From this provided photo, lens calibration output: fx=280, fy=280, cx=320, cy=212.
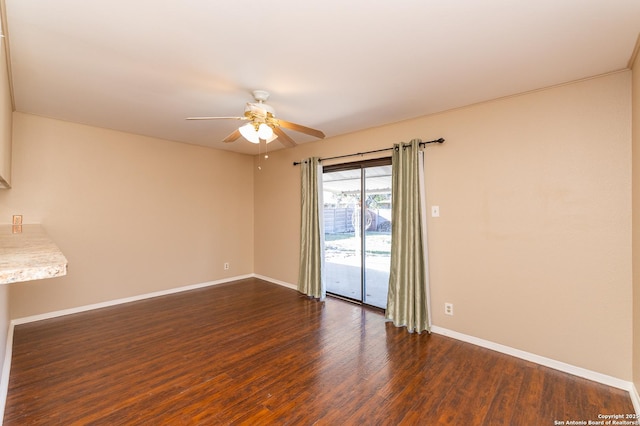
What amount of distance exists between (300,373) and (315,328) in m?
0.91

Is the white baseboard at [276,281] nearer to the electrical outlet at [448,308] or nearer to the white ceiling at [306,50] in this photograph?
the electrical outlet at [448,308]

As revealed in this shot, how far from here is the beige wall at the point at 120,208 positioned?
11.0ft

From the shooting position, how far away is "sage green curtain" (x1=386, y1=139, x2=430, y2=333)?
A: 3201 mm

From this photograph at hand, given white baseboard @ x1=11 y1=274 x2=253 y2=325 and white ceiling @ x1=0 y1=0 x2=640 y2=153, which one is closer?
white ceiling @ x1=0 y1=0 x2=640 y2=153

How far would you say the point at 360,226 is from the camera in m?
4.16

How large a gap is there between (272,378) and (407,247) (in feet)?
6.51

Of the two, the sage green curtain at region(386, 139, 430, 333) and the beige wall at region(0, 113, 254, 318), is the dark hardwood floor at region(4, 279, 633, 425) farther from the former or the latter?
the beige wall at region(0, 113, 254, 318)

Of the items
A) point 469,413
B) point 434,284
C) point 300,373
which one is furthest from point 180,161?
point 469,413

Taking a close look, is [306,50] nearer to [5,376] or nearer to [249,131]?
[249,131]

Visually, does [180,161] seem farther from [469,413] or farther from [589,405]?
[589,405]

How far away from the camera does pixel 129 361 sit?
2.52 m

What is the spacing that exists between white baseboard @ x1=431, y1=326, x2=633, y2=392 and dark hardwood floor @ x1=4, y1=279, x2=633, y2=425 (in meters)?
0.07

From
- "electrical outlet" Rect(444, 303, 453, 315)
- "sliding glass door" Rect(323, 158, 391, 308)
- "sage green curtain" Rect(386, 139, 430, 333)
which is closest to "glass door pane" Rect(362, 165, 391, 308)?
"sliding glass door" Rect(323, 158, 391, 308)

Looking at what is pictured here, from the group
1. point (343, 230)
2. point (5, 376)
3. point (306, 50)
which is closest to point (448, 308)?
point (343, 230)
